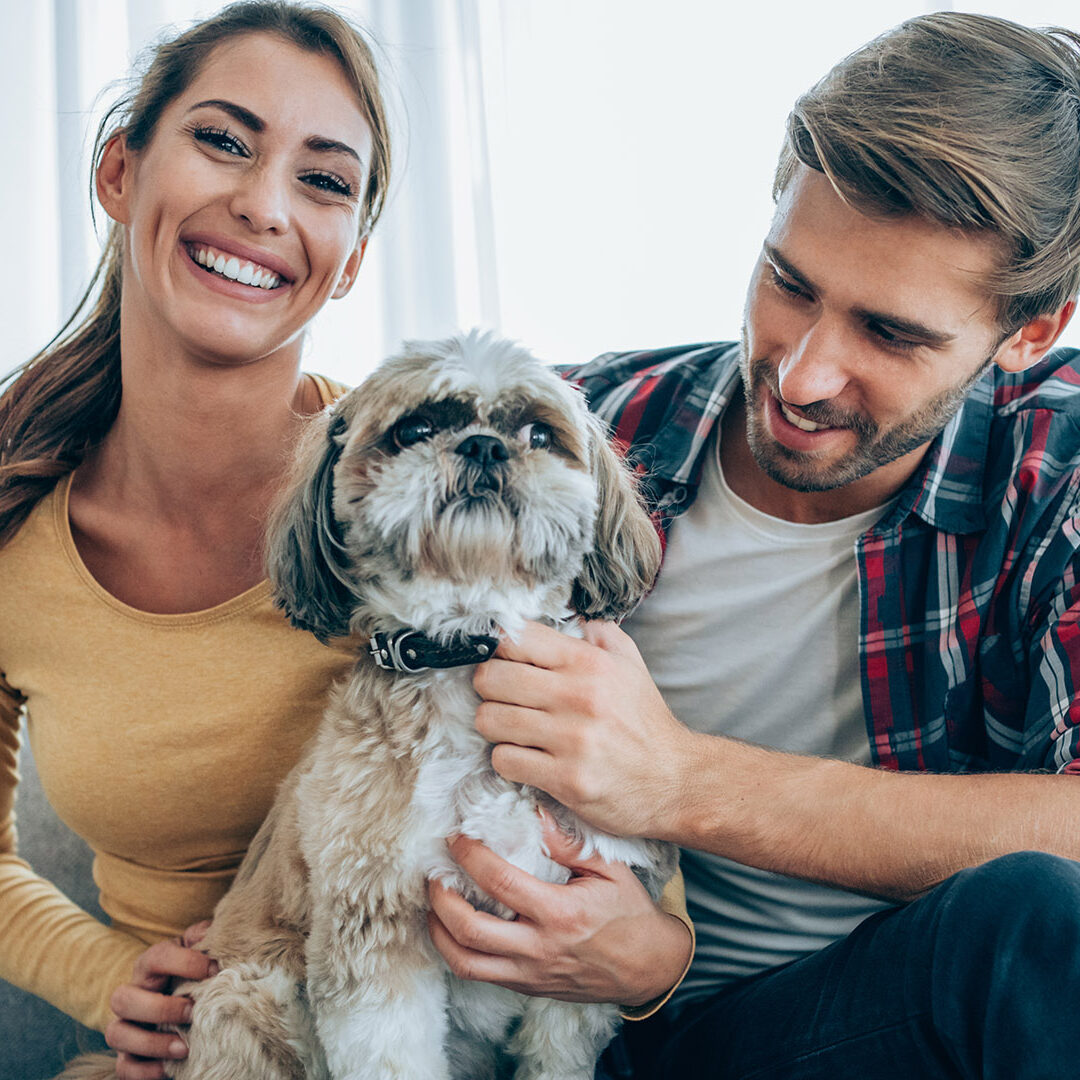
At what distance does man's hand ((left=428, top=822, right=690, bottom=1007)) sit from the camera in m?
1.26

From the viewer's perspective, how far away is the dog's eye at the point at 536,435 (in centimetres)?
137

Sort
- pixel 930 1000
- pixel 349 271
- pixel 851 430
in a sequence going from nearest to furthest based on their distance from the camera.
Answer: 1. pixel 930 1000
2. pixel 851 430
3. pixel 349 271

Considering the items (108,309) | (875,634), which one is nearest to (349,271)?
(108,309)

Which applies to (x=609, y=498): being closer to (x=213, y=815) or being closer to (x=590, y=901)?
(x=590, y=901)

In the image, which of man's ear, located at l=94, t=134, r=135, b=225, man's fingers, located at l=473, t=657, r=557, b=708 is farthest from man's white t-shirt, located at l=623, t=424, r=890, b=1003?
man's ear, located at l=94, t=134, r=135, b=225

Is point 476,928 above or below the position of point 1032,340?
below

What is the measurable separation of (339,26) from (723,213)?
144cm

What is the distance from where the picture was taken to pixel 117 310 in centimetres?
190

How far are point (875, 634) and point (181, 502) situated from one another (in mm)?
A: 1240

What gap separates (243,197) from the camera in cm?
158

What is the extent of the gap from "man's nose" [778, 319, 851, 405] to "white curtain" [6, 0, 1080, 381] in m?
1.47

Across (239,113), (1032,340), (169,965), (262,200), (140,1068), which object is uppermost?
(239,113)

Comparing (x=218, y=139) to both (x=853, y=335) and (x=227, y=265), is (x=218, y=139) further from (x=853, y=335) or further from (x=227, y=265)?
(x=853, y=335)

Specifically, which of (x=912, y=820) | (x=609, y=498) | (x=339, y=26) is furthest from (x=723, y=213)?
(x=912, y=820)
